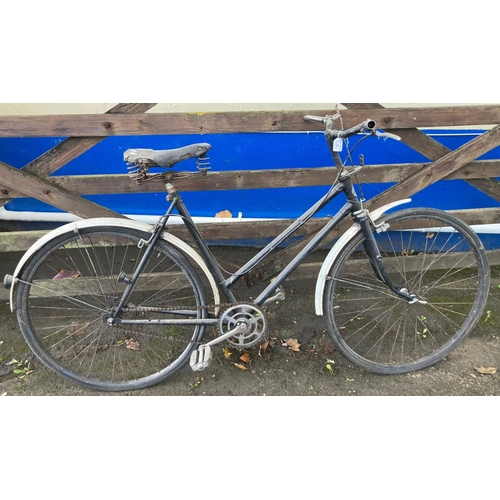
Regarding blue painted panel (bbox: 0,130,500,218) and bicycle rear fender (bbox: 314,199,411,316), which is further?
blue painted panel (bbox: 0,130,500,218)

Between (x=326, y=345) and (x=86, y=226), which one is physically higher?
(x=86, y=226)

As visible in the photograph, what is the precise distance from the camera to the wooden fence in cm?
276

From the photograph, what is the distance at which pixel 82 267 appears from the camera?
4207 mm

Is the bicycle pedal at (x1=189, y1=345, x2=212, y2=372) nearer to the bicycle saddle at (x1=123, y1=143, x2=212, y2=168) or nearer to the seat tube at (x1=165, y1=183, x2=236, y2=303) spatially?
the seat tube at (x1=165, y1=183, x2=236, y2=303)

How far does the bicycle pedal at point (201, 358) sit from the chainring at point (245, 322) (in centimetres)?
18

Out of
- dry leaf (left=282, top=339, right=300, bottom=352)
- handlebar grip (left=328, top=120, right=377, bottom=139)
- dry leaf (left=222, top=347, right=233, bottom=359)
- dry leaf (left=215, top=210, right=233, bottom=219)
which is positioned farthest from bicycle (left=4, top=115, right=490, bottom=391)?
dry leaf (left=215, top=210, right=233, bottom=219)

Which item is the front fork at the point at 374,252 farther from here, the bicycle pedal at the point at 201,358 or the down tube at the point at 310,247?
the bicycle pedal at the point at 201,358

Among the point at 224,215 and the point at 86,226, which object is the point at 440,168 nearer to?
the point at 224,215

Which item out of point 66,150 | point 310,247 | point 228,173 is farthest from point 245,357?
point 66,150

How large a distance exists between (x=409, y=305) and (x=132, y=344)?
→ 2.61m

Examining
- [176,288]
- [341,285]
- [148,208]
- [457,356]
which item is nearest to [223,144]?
[148,208]

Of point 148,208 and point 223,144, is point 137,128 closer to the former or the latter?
point 223,144

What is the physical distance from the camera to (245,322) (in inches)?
109

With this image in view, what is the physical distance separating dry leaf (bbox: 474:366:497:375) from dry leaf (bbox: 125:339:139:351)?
2858 millimetres
